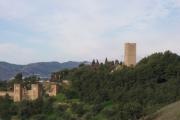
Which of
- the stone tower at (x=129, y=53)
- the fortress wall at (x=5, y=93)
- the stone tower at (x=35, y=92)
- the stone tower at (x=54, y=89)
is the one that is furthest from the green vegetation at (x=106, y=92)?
the stone tower at (x=129, y=53)

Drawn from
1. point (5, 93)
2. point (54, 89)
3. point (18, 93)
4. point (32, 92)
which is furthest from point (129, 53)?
point (5, 93)

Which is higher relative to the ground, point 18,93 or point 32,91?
point 32,91

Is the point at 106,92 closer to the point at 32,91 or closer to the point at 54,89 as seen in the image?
the point at 54,89

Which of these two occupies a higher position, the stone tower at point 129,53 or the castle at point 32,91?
the stone tower at point 129,53

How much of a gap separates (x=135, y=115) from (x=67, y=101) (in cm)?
2365

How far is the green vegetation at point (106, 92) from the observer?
2338 inches

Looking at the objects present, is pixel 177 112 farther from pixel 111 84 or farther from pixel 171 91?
pixel 111 84

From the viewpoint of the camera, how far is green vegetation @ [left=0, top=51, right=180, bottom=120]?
195 ft

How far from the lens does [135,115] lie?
144ft

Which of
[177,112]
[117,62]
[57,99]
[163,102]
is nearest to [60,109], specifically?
[57,99]

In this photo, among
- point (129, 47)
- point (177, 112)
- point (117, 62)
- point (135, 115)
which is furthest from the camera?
point (117, 62)

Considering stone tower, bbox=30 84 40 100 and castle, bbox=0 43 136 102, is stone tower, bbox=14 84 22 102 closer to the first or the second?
castle, bbox=0 43 136 102

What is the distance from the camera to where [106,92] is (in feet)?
216

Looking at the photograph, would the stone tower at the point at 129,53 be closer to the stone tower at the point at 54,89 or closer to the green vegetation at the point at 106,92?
the green vegetation at the point at 106,92
